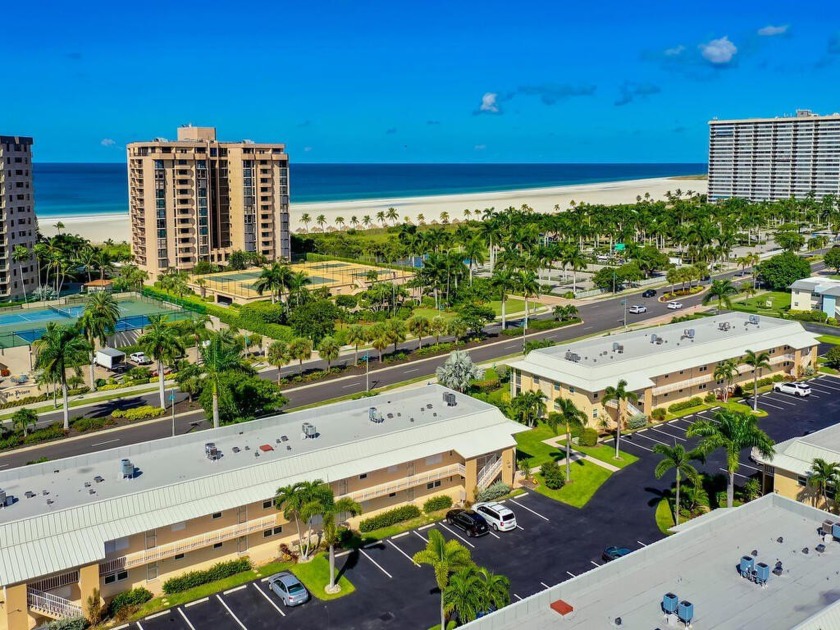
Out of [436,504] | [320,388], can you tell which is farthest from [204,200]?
[436,504]

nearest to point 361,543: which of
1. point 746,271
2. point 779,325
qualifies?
point 779,325

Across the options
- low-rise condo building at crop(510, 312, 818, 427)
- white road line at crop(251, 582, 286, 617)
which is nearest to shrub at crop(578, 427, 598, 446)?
low-rise condo building at crop(510, 312, 818, 427)

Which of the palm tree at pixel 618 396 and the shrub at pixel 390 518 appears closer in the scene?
the shrub at pixel 390 518

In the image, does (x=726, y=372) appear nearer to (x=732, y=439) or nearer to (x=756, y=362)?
(x=756, y=362)

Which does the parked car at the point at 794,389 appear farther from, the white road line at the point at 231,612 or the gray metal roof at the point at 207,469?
the white road line at the point at 231,612

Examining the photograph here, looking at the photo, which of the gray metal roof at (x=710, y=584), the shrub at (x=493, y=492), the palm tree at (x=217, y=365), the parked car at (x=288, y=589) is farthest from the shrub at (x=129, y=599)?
the shrub at (x=493, y=492)

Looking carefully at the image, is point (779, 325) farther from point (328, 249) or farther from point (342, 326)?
point (328, 249)
